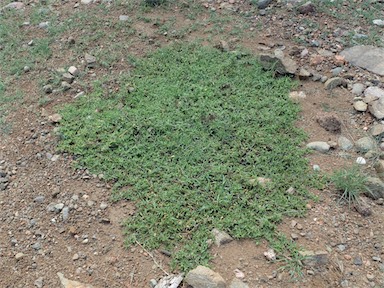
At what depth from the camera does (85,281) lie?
245 centimetres

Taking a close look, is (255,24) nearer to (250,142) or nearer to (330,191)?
(250,142)

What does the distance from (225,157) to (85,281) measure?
1157mm

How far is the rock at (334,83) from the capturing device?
3607 millimetres

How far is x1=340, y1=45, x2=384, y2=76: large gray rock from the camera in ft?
12.4

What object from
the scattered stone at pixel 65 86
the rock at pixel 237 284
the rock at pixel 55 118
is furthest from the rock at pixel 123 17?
the rock at pixel 237 284

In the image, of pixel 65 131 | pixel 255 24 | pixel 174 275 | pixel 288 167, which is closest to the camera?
pixel 174 275

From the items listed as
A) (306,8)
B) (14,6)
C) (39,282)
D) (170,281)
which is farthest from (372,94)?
(14,6)

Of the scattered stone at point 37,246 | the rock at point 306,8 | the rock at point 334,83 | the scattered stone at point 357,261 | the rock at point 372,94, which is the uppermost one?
the rock at point 306,8

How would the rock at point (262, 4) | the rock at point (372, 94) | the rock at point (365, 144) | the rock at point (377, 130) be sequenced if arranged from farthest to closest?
the rock at point (262, 4)
the rock at point (372, 94)
the rock at point (377, 130)
the rock at point (365, 144)

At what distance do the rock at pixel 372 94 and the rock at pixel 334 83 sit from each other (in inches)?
7.2

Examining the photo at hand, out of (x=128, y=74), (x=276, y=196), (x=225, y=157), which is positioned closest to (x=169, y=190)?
(x=225, y=157)

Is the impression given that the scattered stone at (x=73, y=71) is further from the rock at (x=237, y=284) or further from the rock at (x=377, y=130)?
the rock at (x=377, y=130)

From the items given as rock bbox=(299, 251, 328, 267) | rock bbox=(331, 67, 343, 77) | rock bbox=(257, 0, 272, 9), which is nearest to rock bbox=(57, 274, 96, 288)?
rock bbox=(299, 251, 328, 267)

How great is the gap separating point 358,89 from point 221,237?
182 centimetres
